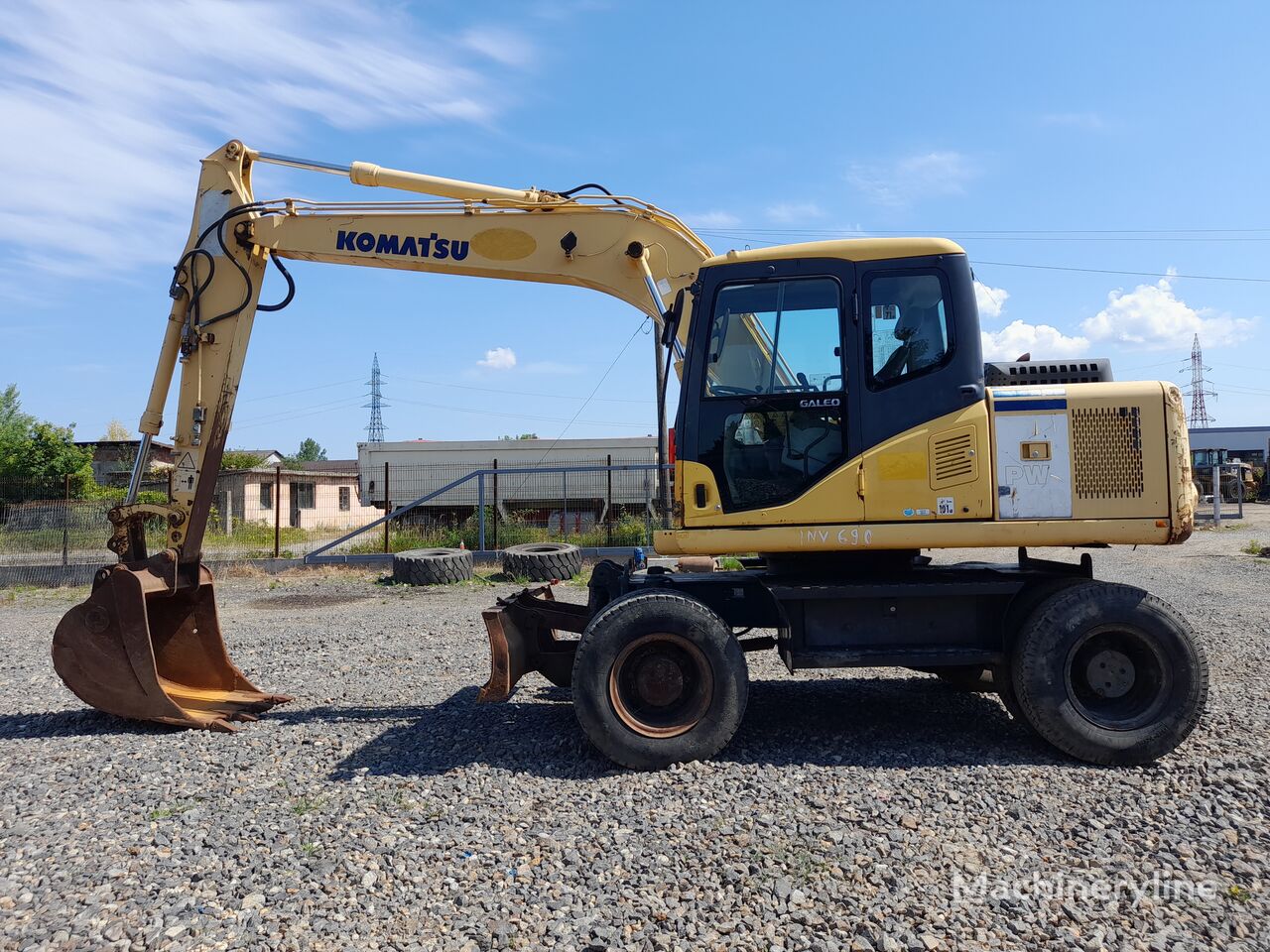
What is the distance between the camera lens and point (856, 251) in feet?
17.9

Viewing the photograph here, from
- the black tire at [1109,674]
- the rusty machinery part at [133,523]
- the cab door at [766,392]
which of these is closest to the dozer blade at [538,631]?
the cab door at [766,392]

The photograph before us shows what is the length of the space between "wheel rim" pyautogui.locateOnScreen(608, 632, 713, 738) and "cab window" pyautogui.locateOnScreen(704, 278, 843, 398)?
1.62m

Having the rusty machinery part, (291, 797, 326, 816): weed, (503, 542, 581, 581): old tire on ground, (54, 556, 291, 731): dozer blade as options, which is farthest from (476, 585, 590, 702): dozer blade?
(503, 542, 581, 581): old tire on ground

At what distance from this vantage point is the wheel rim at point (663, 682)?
17.1 ft

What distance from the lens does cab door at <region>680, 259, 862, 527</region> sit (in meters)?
5.38

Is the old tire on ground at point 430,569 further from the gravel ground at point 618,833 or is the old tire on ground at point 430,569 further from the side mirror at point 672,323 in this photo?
the side mirror at point 672,323

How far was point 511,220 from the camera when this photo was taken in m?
6.64

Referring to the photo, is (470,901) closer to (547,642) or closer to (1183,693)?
(547,642)

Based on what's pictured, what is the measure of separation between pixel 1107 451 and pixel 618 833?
366 centimetres

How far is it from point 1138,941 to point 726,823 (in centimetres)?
175

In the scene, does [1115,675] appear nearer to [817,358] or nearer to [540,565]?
[817,358]

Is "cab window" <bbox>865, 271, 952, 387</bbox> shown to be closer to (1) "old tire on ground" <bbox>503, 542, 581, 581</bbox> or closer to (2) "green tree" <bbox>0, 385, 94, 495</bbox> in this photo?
(1) "old tire on ground" <bbox>503, 542, 581, 581</bbox>

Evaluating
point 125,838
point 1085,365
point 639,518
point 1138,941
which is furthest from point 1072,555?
point 125,838

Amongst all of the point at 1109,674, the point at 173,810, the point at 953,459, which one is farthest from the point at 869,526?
the point at 173,810
